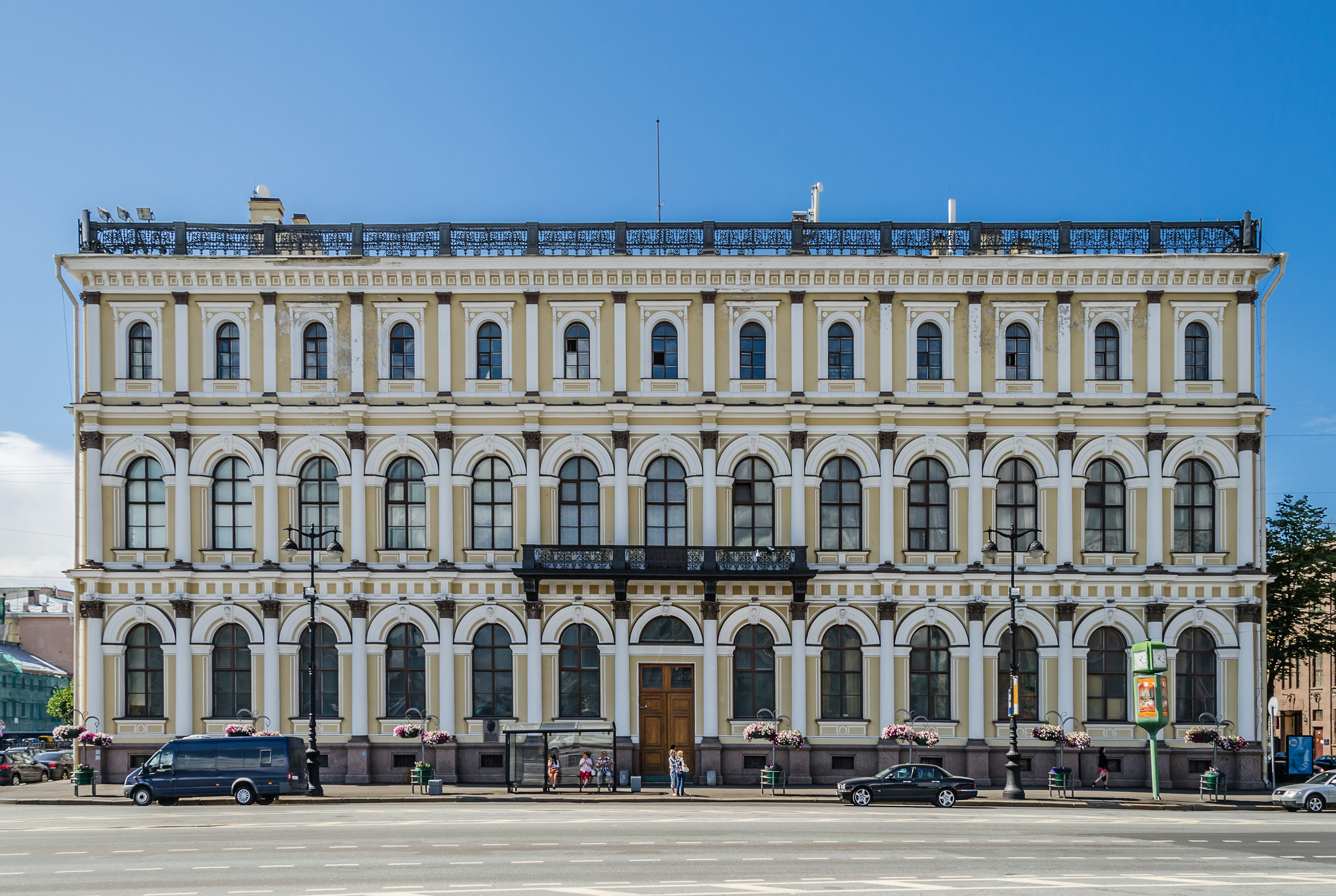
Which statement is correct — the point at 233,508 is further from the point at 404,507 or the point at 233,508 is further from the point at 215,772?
the point at 215,772

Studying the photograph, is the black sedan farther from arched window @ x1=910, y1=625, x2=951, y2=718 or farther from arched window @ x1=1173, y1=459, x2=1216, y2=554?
arched window @ x1=1173, y1=459, x2=1216, y2=554

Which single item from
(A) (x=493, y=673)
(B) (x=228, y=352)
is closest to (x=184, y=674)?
(A) (x=493, y=673)

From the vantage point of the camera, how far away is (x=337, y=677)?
133 ft

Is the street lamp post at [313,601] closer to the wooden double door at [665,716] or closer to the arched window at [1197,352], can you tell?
the wooden double door at [665,716]

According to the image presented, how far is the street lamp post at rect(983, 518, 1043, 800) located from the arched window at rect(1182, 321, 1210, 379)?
817cm

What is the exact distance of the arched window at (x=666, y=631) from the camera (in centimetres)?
4072

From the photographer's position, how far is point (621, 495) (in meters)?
40.9

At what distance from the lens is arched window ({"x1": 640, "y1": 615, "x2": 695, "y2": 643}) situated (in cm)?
4072

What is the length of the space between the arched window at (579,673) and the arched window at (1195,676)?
1928 cm

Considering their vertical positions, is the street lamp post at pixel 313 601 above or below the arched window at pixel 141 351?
below

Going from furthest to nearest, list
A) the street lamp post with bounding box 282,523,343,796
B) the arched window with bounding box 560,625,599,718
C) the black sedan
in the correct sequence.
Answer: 1. the arched window with bounding box 560,625,599,718
2. the street lamp post with bounding box 282,523,343,796
3. the black sedan

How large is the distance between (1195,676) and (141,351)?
1458 inches

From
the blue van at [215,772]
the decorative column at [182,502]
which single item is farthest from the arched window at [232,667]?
the blue van at [215,772]

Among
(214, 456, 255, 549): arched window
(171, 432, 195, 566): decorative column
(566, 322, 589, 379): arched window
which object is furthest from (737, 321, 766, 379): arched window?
(171, 432, 195, 566): decorative column
